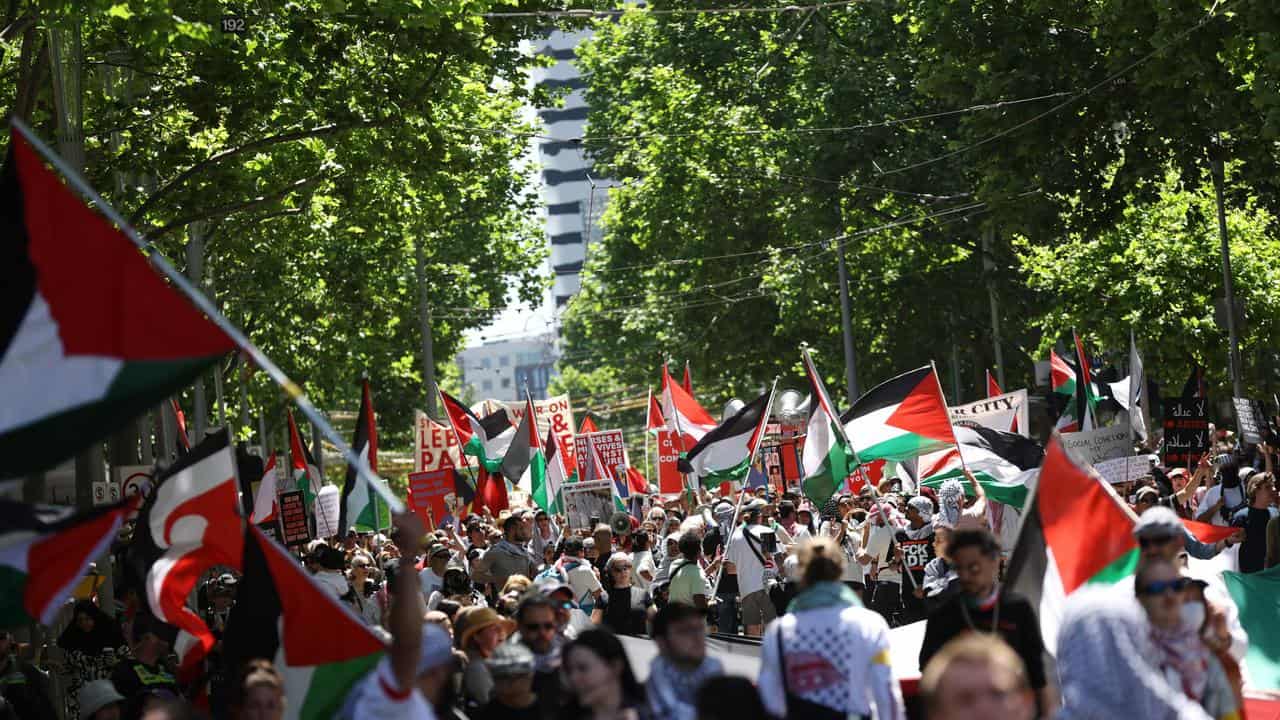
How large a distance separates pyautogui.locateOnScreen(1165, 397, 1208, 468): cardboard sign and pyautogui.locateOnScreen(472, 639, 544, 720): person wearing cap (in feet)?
48.1

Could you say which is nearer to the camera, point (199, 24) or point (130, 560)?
point (130, 560)

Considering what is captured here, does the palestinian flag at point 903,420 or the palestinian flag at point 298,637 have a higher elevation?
the palestinian flag at point 903,420

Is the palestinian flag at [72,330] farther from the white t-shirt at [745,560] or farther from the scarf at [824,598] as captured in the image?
the white t-shirt at [745,560]

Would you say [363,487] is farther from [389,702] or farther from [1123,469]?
[389,702]

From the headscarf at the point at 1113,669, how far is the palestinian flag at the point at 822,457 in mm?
8921

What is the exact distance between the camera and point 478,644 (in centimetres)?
854

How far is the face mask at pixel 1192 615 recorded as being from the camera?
661cm

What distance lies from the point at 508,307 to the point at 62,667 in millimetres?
38257

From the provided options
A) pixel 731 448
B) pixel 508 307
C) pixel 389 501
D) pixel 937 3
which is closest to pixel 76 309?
pixel 389 501

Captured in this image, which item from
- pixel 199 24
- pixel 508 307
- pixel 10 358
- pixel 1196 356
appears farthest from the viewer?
pixel 508 307

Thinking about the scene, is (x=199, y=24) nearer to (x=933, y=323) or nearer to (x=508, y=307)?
(x=933, y=323)

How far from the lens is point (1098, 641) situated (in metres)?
6.18

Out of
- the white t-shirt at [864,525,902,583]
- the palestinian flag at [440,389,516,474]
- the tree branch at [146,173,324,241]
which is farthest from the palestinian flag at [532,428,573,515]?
the white t-shirt at [864,525,902,583]

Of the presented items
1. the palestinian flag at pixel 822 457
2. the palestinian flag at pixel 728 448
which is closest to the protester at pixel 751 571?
the palestinian flag at pixel 822 457
